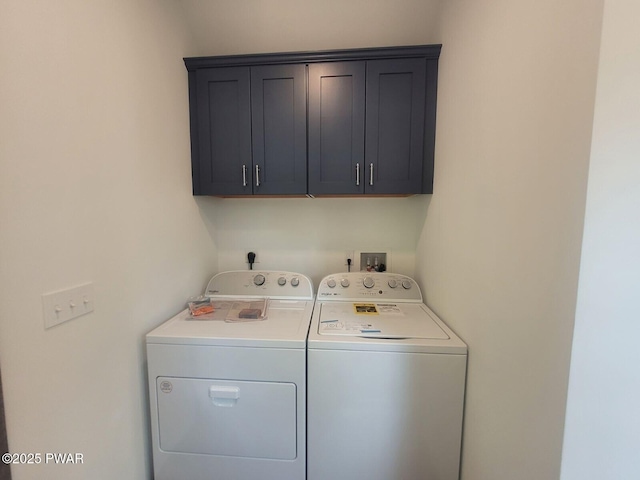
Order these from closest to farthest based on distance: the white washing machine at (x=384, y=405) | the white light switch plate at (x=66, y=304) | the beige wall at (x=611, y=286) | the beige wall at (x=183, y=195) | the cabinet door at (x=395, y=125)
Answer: the beige wall at (x=611, y=286), the beige wall at (x=183, y=195), the white light switch plate at (x=66, y=304), the white washing machine at (x=384, y=405), the cabinet door at (x=395, y=125)

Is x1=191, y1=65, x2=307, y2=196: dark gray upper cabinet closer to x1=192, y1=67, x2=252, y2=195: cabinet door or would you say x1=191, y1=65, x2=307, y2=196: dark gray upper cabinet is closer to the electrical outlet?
x1=192, y1=67, x2=252, y2=195: cabinet door

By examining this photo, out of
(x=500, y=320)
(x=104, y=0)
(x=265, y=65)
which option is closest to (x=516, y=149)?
(x=500, y=320)

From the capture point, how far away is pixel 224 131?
161 cm

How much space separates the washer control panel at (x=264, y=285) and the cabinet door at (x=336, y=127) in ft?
1.97

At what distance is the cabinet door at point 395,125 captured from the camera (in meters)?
1.49

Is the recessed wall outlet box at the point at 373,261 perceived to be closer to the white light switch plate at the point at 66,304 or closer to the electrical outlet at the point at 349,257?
the electrical outlet at the point at 349,257

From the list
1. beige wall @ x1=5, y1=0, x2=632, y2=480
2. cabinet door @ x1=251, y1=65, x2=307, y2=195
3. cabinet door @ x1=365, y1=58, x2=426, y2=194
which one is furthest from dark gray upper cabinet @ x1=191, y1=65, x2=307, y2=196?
cabinet door @ x1=365, y1=58, x2=426, y2=194

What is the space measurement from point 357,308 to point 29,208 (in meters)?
1.42

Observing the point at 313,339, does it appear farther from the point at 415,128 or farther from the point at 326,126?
the point at 415,128

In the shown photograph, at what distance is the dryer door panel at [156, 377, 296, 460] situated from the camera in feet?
3.82

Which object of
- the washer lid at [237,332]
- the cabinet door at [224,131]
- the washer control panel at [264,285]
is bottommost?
the washer lid at [237,332]

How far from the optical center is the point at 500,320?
880 millimetres

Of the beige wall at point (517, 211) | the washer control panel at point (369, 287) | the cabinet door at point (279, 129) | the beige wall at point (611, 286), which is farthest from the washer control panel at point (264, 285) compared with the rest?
the beige wall at point (611, 286)

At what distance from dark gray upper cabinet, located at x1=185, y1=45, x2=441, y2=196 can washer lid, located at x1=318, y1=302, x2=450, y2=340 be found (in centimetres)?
70
